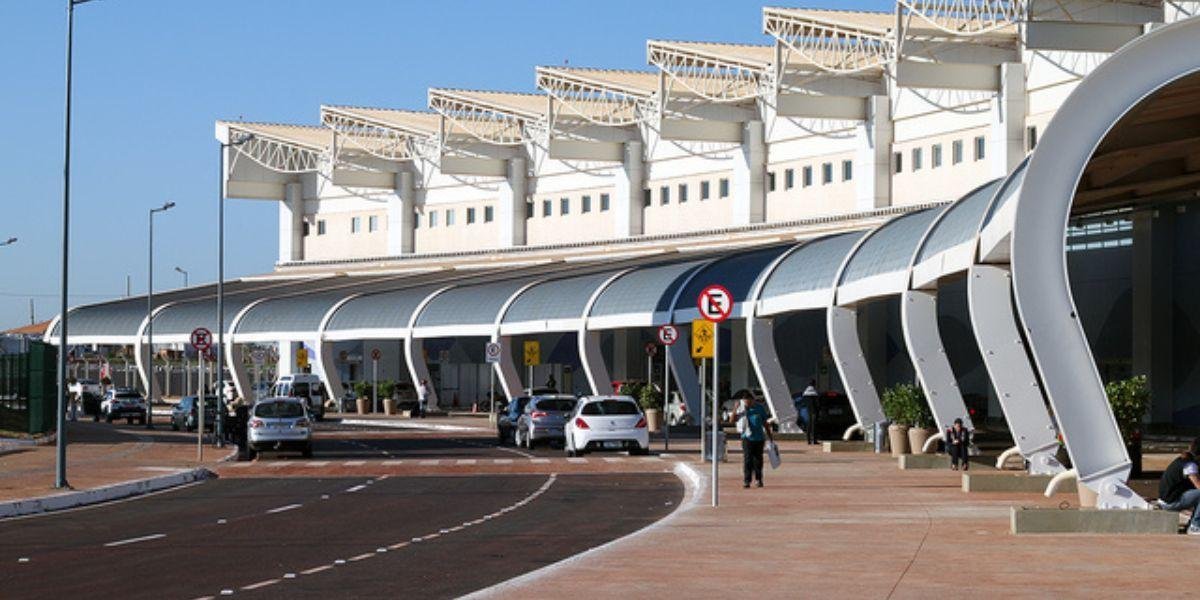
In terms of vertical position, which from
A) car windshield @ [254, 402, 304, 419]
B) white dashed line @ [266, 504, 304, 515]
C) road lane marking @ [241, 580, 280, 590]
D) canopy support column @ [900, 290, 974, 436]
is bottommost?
white dashed line @ [266, 504, 304, 515]

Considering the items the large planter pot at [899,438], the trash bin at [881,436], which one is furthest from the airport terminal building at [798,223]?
the large planter pot at [899,438]

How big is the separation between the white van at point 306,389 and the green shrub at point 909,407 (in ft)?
124

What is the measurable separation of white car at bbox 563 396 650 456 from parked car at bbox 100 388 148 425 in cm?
3621

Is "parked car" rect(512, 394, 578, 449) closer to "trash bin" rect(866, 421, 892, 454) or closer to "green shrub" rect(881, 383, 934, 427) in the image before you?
"trash bin" rect(866, 421, 892, 454)

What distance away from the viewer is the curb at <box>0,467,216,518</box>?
1082 inches

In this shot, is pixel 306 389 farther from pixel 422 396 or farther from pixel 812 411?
pixel 812 411

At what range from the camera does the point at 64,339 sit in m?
33.9

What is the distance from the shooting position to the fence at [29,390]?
55.8 metres

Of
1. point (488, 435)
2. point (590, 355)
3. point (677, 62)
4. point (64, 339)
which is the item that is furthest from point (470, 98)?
point (64, 339)

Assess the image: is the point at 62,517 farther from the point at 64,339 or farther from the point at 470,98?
the point at 470,98

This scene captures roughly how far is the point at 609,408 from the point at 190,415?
88.5ft

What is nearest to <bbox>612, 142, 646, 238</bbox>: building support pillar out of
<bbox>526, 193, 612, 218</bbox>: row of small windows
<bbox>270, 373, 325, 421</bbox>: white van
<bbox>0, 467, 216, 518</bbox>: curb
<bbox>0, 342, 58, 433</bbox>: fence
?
<bbox>526, 193, 612, 218</bbox>: row of small windows

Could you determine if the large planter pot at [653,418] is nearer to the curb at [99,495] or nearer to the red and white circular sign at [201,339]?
the red and white circular sign at [201,339]

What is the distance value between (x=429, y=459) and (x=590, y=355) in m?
26.9
